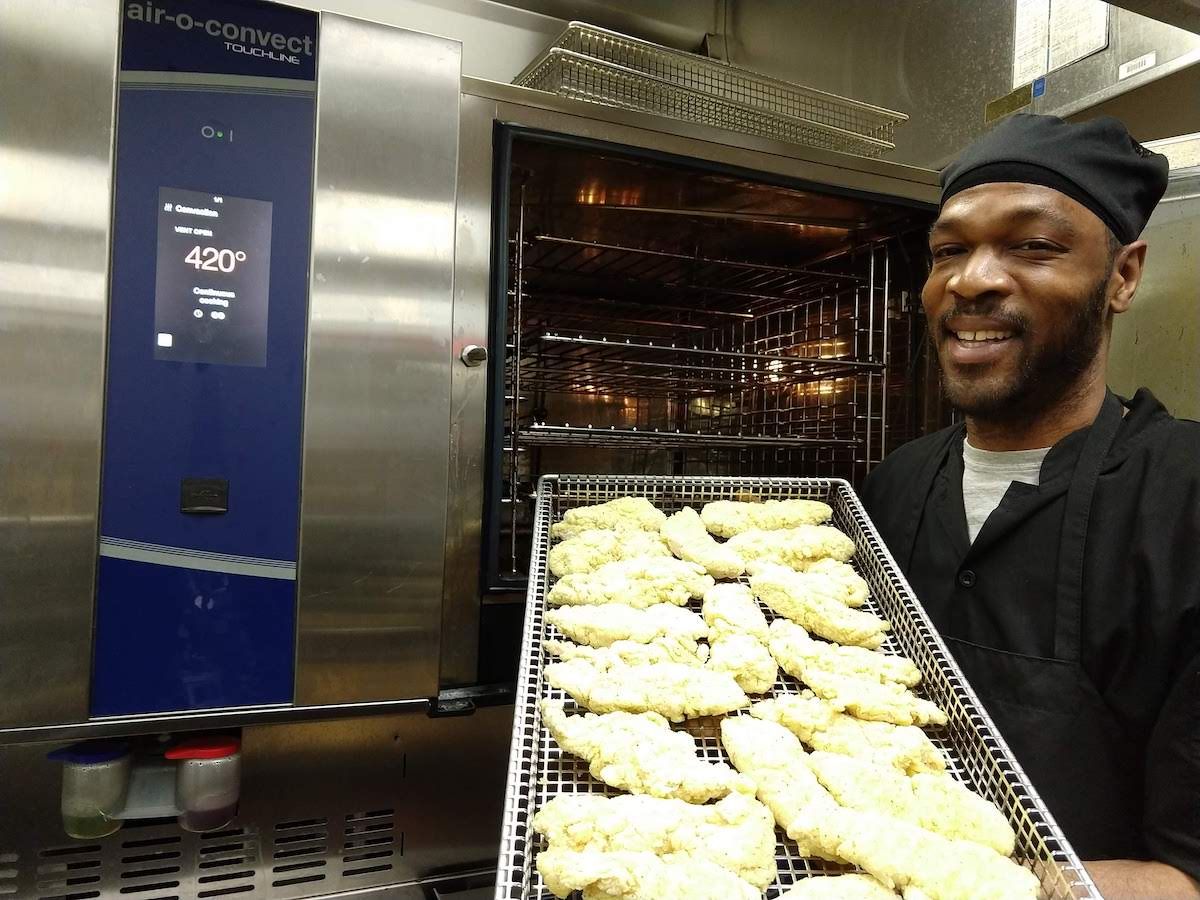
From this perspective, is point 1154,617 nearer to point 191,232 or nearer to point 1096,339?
point 1096,339

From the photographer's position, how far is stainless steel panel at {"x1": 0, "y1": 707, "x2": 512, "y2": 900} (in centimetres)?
133

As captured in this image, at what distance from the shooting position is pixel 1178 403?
5.24ft

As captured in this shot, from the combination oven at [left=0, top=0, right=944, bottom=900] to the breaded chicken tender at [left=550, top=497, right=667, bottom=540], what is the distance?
0.29 meters

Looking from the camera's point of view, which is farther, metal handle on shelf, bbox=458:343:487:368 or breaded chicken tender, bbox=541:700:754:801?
metal handle on shelf, bbox=458:343:487:368

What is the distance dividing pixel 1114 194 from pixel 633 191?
1.04 metres

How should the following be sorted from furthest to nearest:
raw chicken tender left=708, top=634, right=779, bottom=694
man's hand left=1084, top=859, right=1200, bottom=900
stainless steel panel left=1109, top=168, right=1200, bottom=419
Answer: stainless steel panel left=1109, top=168, right=1200, bottom=419
raw chicken tender left=708, top=634, right=779, bottom=694
man's hand left=1084, top=859, right=1200, bottom=900

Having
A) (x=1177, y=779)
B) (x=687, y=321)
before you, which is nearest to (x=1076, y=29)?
(x=687, y=321)

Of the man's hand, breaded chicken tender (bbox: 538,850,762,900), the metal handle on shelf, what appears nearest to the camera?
breaded chicken tender (bbox: 538,850,762,900)

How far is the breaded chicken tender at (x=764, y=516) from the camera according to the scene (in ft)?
3.99

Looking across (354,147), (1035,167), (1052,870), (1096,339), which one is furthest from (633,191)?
(1052,870)

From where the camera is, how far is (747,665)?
2.97 ft

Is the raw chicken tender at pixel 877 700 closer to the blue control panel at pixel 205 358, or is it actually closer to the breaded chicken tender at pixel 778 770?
the breaded chicken tender at pixel 778 770

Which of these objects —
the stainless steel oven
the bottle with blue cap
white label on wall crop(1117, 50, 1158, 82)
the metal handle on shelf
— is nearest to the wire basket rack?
the stainless steel oven

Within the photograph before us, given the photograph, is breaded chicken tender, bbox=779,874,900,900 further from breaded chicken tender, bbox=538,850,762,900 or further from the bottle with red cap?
the bottle with red cap
